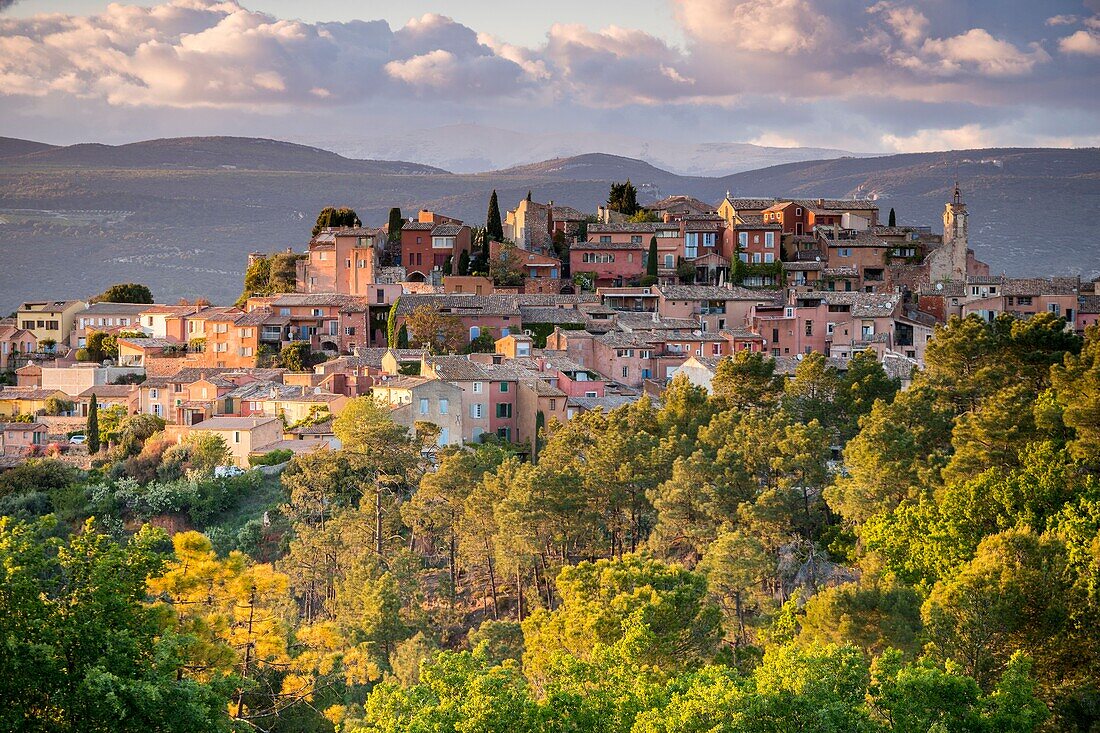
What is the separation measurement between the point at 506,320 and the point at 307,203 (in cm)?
10819

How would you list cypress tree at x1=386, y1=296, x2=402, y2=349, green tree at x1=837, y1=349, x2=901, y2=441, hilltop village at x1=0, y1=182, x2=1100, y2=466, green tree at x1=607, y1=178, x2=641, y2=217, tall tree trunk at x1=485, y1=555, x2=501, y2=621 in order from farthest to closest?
green tree at x1=607, y1=178, x2=641, y2=217 < cypress tree at x1=386, y1=296, x2=402, y2=349 < hilltop village at x1=0, y1=182, x2=1100, y2=466 < green tree at x1=837, y1=349, x2=901, y2=441 < tall tree trunk at x1=485, y1=555, x2=501, y2=621

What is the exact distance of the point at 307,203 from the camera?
16088cm

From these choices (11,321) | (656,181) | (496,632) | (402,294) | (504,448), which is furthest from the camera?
(656,181)

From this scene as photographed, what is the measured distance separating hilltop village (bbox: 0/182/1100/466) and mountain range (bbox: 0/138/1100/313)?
1897 inches

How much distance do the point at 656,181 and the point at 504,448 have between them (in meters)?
146

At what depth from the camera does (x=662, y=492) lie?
34500 millimetres

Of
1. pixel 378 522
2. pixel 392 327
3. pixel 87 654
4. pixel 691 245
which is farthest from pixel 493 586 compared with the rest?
pixel 691 245

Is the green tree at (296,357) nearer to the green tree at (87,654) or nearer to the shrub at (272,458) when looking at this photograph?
the shrub at (272,458)

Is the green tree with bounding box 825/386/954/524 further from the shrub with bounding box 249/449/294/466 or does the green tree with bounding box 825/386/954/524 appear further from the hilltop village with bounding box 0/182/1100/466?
the shrub with bounding box 249/449/294/466

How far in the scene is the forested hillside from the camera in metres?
18.2

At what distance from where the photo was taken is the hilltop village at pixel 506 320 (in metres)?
49.7

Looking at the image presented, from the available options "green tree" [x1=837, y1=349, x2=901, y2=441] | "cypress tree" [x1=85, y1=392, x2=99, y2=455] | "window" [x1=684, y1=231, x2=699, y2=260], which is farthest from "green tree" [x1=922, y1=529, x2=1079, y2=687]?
"window" [x1=684, y1=231, x2=699, y2=260]

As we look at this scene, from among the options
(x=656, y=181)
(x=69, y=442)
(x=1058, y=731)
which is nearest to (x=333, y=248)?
(x=69, y=442)

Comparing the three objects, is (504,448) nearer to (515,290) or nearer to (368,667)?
(368,667)
